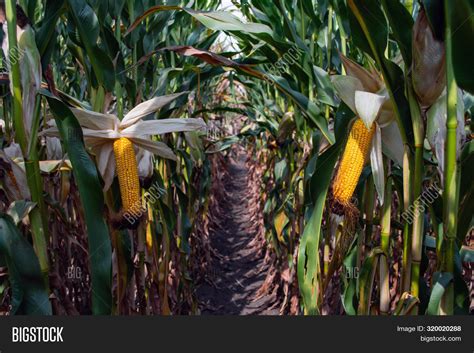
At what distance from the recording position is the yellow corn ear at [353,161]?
1.40 meters

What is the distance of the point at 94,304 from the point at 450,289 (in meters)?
1.02

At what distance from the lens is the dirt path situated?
4.59 m

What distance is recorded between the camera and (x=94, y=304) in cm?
134

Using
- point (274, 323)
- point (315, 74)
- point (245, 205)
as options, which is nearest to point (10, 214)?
point (274, 323)

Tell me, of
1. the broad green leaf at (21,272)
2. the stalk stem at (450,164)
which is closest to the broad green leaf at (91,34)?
the broad green leaf at (21,272)

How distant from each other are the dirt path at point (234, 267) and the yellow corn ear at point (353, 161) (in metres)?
3.18

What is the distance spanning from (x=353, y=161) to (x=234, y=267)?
4.68 metres

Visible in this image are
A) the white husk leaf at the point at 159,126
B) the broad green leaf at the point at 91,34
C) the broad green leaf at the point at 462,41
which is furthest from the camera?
the white husk leaf at the point at 159,126

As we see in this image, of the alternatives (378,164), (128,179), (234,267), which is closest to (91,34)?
(128,179)

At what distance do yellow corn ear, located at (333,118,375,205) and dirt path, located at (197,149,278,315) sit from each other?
3.18m

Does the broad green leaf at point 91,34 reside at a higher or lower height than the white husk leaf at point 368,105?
higher

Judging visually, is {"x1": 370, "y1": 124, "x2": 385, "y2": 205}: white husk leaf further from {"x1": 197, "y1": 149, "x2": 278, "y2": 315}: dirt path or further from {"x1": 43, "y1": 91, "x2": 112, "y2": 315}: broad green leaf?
{"x1": 197, "y1": 149, "x2": 278, "y2": 315}: dirt path

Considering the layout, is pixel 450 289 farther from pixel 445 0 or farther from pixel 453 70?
pixel 445 0

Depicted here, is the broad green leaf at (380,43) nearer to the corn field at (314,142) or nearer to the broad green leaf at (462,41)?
the corn field at (314,142)
